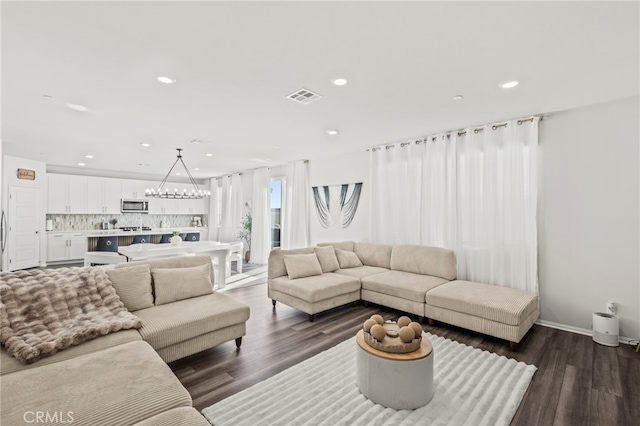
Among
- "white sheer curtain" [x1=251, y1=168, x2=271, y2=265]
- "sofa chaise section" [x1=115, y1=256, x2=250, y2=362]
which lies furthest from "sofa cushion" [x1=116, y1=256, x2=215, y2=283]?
"white sheer curtain" [x1=251, y1=168, x2=271, y2=265]

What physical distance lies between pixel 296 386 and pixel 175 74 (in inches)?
114

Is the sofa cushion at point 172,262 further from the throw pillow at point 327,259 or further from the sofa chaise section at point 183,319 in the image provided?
the throw pillow at point 327,259

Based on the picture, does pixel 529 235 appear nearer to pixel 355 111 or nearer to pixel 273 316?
pixel 355 111

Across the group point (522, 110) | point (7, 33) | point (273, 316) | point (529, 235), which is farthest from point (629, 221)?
point (7, 33)

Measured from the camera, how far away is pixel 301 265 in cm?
428

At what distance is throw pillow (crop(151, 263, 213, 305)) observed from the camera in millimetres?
2996

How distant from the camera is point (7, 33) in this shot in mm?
2012

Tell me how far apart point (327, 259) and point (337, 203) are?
1.71 m

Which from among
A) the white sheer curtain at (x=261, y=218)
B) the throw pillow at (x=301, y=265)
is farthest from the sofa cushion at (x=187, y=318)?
the white sheer curtain at (x=261, y=218)

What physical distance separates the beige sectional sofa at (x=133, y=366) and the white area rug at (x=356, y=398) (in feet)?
2.04

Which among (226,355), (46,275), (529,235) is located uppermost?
(529,235)

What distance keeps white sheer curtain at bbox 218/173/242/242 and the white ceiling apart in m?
4.51

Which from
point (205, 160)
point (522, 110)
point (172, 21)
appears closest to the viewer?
point (172, 21)

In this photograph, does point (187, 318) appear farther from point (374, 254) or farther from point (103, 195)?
point (103, 195)
